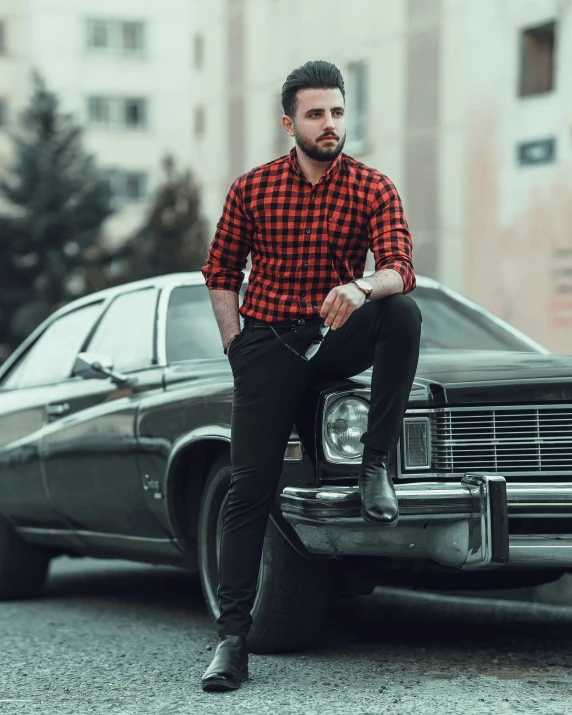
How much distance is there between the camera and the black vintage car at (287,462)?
5.07m

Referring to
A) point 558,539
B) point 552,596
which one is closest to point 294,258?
point 558,539

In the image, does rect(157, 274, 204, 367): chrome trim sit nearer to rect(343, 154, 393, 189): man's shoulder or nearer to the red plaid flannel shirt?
the red plaid flannel shirt

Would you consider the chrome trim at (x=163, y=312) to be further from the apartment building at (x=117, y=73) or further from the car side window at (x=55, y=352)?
the apartment building at (x=117, y=73)

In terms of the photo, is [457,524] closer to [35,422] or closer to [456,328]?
[456,328]

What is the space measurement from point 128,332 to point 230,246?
2321 millimetres

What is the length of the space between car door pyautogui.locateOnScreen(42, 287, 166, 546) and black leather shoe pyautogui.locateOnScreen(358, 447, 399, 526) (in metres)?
1.86

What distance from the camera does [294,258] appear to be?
511 centimetres

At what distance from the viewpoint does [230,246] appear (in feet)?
17.3

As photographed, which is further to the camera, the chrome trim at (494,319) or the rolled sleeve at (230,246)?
the chrome trim at (494,319)

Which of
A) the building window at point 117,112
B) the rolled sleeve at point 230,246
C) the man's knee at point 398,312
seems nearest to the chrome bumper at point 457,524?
the man's knee at point 398,312

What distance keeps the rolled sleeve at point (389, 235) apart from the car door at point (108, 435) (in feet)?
6.51

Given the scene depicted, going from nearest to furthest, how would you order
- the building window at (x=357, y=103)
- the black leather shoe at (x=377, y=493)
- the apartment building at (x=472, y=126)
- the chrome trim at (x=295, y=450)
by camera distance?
the black leather shoe at (x=377, y=493) < the chrome trim at (x=295, y=450) < the apartment building at (x=472, y=126) < the building window at (x=357, y=103)

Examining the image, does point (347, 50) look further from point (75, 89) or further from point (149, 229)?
point (75, 89)

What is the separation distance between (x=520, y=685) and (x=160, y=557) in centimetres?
218
